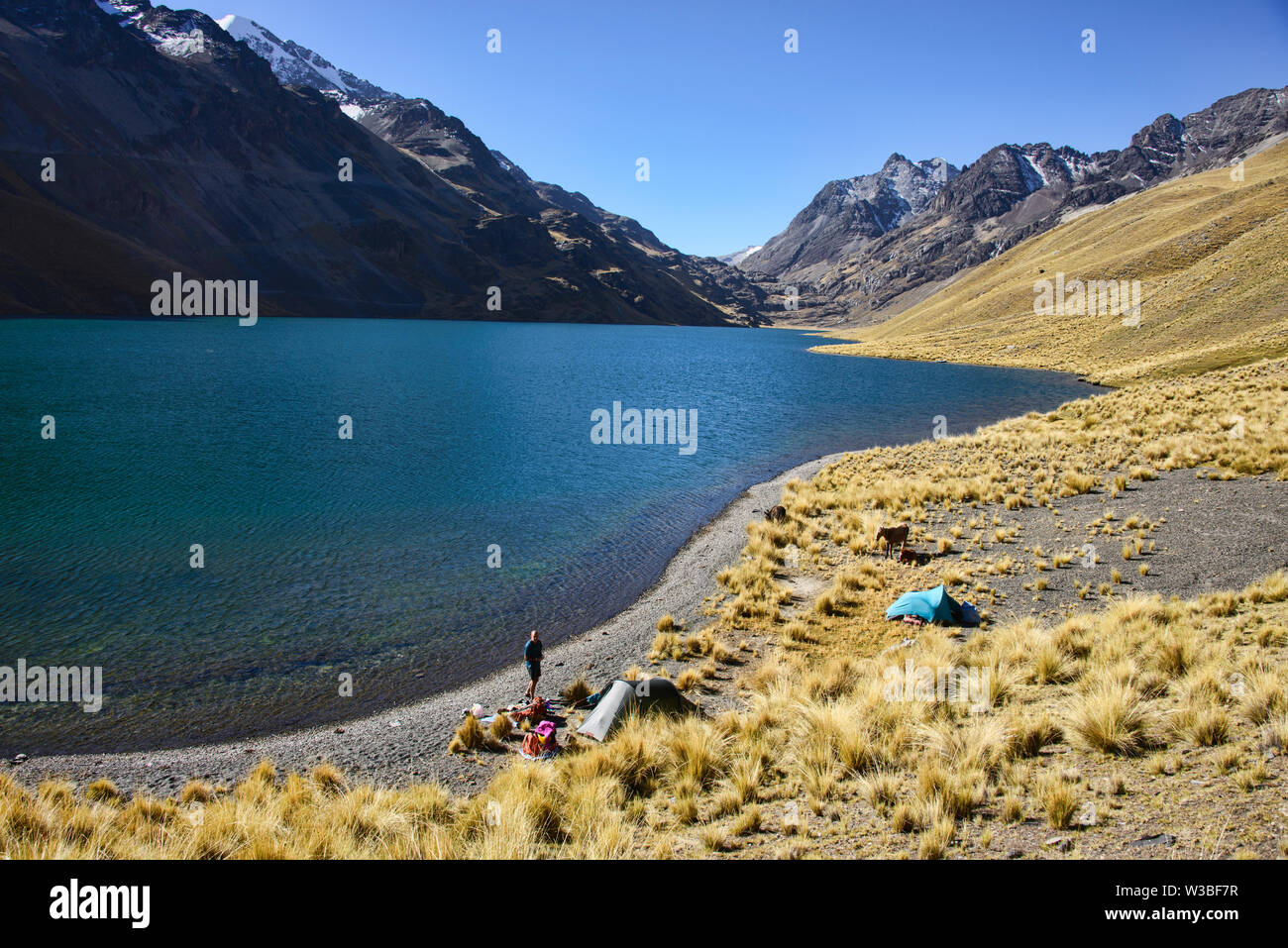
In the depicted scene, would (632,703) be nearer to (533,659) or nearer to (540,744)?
(540,744)

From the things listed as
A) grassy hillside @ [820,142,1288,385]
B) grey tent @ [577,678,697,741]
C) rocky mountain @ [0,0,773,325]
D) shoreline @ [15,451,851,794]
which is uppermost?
rocky mountain @ [0,0,773,325]

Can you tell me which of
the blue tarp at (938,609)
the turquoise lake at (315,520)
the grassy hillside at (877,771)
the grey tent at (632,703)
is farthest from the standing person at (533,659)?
the blue tarp at (938,609)

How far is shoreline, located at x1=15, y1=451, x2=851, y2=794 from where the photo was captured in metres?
10.5

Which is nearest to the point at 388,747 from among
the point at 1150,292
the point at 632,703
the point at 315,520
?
the point at 632,703

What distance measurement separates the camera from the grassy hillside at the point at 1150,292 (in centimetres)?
6456

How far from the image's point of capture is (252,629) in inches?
618

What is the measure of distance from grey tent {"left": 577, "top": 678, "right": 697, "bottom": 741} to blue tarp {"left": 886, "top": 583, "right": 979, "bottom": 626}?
6568 millimetres

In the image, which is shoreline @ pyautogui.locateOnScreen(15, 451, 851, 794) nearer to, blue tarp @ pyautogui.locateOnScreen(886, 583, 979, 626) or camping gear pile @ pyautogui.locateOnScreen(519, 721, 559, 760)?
camping gear pile @ pyautogui.locateOnScreen(519, 721, 559, 760)

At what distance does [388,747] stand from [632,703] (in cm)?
455

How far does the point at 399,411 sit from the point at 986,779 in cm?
4640

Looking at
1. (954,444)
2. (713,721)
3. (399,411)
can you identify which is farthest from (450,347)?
(713,721)

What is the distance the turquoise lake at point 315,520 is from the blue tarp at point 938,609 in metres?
8.07

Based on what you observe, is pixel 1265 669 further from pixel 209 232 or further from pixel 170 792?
pixel 209 232

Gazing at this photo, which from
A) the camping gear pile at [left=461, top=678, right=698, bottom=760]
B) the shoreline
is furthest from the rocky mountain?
the camping gear pile at [left=461, top=678, right=698, bottom=760]
